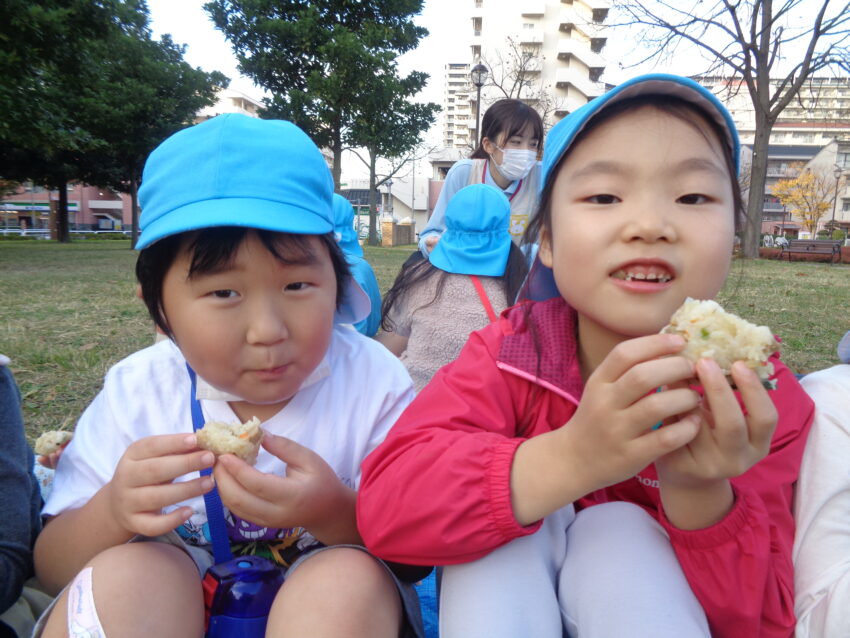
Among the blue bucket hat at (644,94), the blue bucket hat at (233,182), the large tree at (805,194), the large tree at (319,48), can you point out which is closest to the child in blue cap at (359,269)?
the blue bucket hat at (233,182)

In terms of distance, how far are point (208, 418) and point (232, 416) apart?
0.18ft

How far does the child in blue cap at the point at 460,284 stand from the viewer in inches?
103

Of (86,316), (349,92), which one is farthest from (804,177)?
(86,316)

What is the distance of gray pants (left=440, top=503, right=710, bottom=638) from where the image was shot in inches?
37.1

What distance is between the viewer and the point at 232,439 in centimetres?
107

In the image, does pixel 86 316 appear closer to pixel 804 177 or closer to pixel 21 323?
pixel 21 323

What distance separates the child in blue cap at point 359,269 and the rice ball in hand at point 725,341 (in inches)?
71.3

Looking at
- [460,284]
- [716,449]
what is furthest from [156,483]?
[460,284]

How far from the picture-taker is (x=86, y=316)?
5.70 m

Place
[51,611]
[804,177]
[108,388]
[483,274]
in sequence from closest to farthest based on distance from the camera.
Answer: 1. [51,611]
2. [108,388]
3. [483,274]
4. [804,177]

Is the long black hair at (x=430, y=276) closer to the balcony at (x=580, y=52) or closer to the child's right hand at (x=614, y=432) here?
the child's right hand at (x=614, y=432)

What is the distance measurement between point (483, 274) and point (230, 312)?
1.68 m

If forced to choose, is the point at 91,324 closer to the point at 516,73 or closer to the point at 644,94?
the point at 644,94

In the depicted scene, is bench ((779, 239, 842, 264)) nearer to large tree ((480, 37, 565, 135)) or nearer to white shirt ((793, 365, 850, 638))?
large tree ((480, 37, 565, 135))
